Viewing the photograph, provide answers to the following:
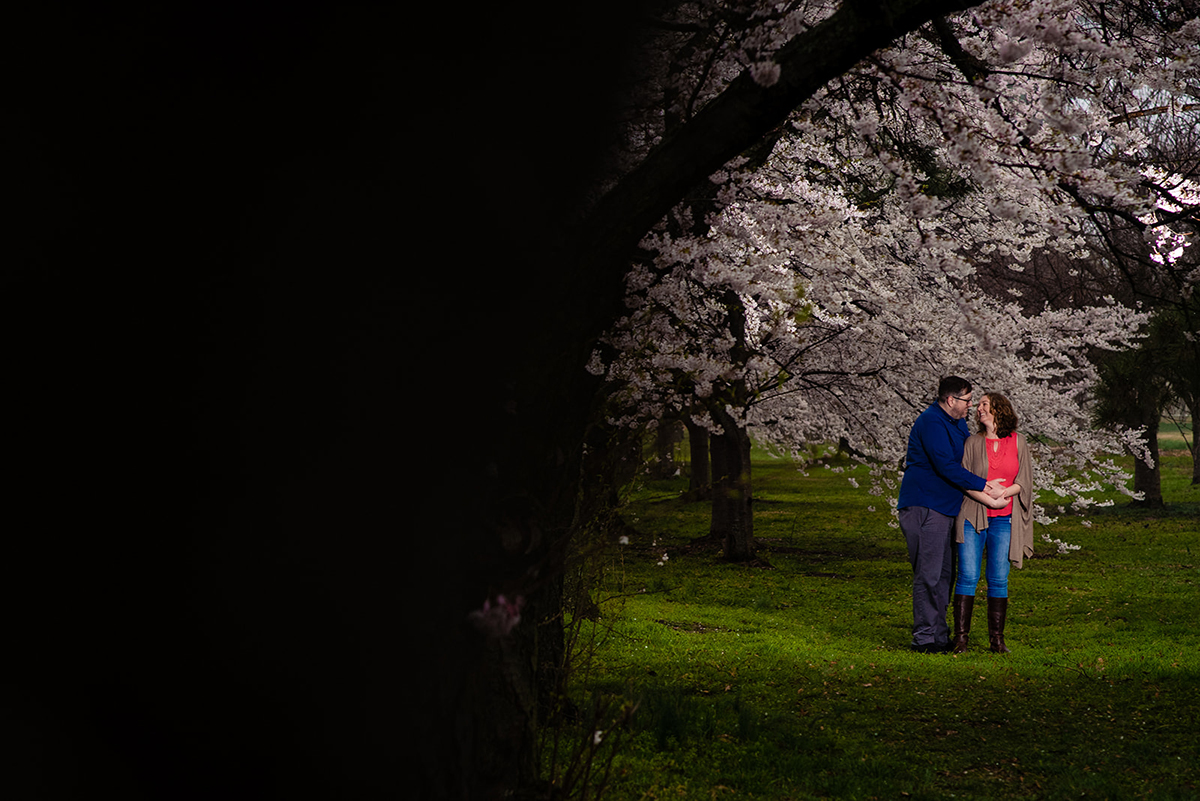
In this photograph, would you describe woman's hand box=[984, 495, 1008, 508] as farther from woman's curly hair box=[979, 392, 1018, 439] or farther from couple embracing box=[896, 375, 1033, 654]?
woman's curly hair box=[979, 392, 1018, 439]

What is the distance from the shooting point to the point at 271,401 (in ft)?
9.29

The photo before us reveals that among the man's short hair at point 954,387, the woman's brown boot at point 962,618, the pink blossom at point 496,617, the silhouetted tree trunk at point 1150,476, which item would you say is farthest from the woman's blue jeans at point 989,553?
the silhouetted tree trunk at point 1150,476

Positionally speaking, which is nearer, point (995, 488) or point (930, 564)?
point (995, 488)

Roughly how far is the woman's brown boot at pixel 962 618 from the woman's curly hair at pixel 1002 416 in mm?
1434

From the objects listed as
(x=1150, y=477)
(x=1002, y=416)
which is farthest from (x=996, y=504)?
(x=1150, y=477)

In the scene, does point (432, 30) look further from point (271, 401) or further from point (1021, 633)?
point (1021, 633)

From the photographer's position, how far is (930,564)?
8117 millimetres

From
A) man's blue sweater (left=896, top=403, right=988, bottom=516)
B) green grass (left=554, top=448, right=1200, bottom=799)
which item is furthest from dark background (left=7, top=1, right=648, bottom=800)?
man's blue sweater (left=896, top=403, right=988, bottom=516)

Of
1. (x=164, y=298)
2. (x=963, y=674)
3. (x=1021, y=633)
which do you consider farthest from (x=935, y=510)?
(x=164, y=298)

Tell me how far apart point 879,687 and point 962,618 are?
5.35 ft

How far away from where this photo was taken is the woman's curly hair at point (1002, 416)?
781 centimetres

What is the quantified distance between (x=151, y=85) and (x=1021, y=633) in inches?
381

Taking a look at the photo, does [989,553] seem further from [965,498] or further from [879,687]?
[879,687]

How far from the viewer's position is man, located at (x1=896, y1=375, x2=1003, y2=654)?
778cm
